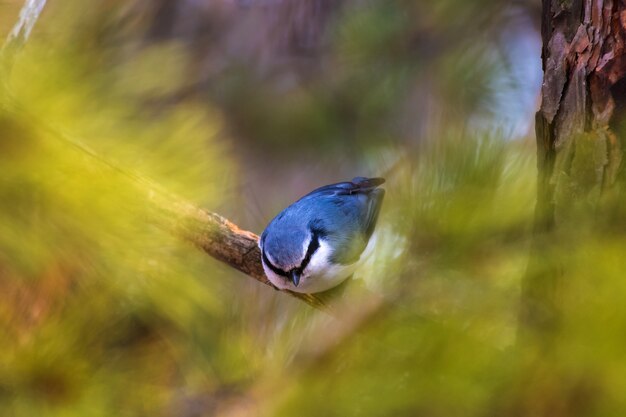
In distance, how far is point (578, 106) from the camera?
22.9 inches

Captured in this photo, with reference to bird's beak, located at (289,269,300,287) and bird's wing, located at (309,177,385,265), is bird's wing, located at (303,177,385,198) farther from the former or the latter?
bird's beak, located at (289,269,300,287)

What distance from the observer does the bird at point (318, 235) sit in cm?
107

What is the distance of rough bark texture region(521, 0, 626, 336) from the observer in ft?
1.67

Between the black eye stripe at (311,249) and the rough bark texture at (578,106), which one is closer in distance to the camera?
the rough bark texture at (578,106)

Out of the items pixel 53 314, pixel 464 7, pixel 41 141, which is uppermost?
pixel 464 7

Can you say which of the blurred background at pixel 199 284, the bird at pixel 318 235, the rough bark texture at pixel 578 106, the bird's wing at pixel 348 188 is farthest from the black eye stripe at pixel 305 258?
the rough bark texture at pixel 578 106

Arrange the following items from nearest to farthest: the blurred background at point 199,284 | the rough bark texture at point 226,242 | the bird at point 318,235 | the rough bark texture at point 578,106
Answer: the blurred background at point 199,284 → the rough bark texture at point 578,106 → the rough bark texture at point 226,242 → the bird at point 318,235

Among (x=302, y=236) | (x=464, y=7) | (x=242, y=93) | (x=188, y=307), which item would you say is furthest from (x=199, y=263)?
(x=242, y=93)

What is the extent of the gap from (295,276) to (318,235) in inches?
5.5

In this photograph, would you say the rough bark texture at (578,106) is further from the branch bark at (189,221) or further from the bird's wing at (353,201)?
the bird's wing at (353,201)

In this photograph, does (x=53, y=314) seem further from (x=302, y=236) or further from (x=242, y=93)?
(x=242, y=93)

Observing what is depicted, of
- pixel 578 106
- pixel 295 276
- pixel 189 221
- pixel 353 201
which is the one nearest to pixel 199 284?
pixel 189 221

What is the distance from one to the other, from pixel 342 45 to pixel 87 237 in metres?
1.03

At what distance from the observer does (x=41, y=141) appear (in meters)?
0.38
